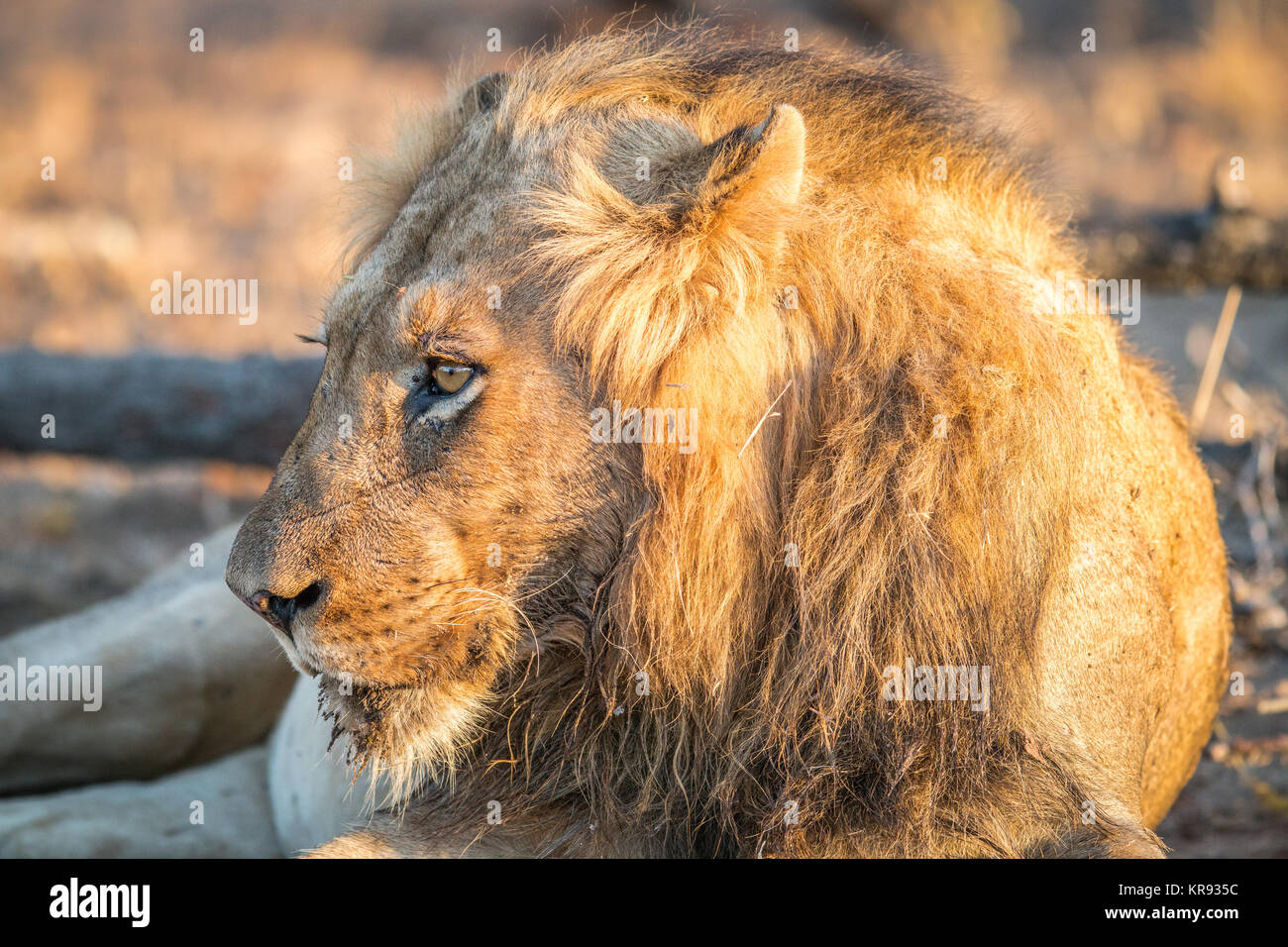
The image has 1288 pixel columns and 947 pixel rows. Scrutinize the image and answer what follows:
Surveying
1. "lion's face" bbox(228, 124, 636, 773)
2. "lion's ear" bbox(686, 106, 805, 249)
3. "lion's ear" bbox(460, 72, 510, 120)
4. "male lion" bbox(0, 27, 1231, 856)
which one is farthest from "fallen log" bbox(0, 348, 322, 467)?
"lion's ear" bbox(686, 106, 805, 249)

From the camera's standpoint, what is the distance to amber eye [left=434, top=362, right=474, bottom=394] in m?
2.51

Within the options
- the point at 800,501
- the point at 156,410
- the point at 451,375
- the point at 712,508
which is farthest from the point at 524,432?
the point at 156,410

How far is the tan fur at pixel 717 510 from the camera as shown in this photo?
245 cm

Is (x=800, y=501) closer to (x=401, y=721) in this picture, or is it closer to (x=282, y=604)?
(x=401, y=721)

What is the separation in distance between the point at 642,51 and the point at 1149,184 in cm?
901

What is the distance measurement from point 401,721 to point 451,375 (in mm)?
711

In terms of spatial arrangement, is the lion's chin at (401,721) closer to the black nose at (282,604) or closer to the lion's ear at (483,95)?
the black nose at (282,604)

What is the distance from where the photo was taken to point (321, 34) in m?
15.8

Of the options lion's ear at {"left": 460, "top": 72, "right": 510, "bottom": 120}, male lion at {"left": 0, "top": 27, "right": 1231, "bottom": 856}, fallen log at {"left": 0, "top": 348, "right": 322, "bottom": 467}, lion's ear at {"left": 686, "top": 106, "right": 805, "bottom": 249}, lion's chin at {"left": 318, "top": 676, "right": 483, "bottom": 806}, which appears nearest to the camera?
lion's ear at {"left": 686, "top": 106, "right": 805, "bottom": 249}

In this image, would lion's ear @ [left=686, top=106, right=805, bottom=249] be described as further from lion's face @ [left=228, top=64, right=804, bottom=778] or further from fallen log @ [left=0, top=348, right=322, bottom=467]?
fallen log @ [left=0, top=348, right=322, bottom=467]

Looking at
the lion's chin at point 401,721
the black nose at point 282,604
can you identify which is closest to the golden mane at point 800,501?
the lion's chin at point 401,721

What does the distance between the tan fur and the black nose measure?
38mm

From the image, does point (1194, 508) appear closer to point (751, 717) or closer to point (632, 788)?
point (751, 717)
